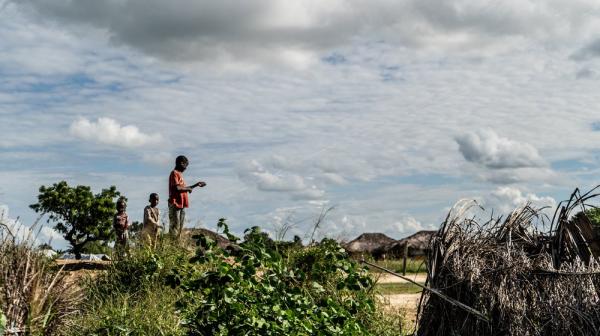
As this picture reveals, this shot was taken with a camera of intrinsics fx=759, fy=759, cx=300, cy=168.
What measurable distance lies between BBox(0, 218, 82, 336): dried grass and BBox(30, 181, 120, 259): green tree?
23689 millimetres

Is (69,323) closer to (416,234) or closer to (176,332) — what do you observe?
(176,332)

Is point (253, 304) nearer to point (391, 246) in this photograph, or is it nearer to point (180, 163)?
point (180, 163)

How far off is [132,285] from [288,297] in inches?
187

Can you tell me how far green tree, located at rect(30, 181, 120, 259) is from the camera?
101 feet

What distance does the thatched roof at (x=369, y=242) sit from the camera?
2611 centimetres

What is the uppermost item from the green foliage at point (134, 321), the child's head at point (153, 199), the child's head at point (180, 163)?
the child's head at point (180, 163)

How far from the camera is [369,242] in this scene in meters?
26.9

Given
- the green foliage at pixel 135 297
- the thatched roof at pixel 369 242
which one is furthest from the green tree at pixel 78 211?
the green foliage at pixel 135 297

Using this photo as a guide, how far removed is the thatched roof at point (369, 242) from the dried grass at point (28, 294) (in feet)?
60.6

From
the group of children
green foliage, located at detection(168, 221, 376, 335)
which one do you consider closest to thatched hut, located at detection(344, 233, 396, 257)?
the group of children

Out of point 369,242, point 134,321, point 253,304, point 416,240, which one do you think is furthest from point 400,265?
point 253,304

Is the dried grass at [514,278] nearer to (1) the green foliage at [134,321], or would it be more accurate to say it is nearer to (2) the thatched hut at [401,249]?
(1) the green foliage at [134,321]

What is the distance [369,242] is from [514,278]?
809 inches

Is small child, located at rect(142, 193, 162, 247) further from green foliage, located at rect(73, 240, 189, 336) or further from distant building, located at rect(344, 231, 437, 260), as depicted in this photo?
distant building, located at rect(344, 231, 437, 260)
